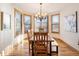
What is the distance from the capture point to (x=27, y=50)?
2.37 metres

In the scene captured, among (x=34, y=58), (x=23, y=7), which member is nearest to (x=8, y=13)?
(x=23, y=7)

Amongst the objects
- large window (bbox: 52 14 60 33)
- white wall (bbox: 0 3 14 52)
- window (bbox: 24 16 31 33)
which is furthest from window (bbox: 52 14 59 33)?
white wall (bbox: 0 3 14 52)

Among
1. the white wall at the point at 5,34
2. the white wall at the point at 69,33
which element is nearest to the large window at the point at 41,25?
the white wall at the point at 69,33

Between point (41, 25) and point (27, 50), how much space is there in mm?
506

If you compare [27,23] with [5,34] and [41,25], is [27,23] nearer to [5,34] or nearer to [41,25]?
[41,25]

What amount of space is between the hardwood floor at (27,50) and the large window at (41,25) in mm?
301

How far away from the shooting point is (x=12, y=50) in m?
2.31

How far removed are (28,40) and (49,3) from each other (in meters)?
0.74

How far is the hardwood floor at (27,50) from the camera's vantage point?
229 centimetres

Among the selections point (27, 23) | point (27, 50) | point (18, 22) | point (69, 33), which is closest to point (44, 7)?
point (27, 23)

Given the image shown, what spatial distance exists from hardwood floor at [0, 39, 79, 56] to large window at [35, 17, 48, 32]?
301 mm

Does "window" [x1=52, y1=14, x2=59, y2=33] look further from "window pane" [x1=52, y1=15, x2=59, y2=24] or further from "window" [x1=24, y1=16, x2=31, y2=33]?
"window" [x1=24, y1=16, x2=31, y2=33]

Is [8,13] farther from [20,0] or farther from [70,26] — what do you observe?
[70,26]

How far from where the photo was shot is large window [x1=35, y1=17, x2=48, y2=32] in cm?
240
